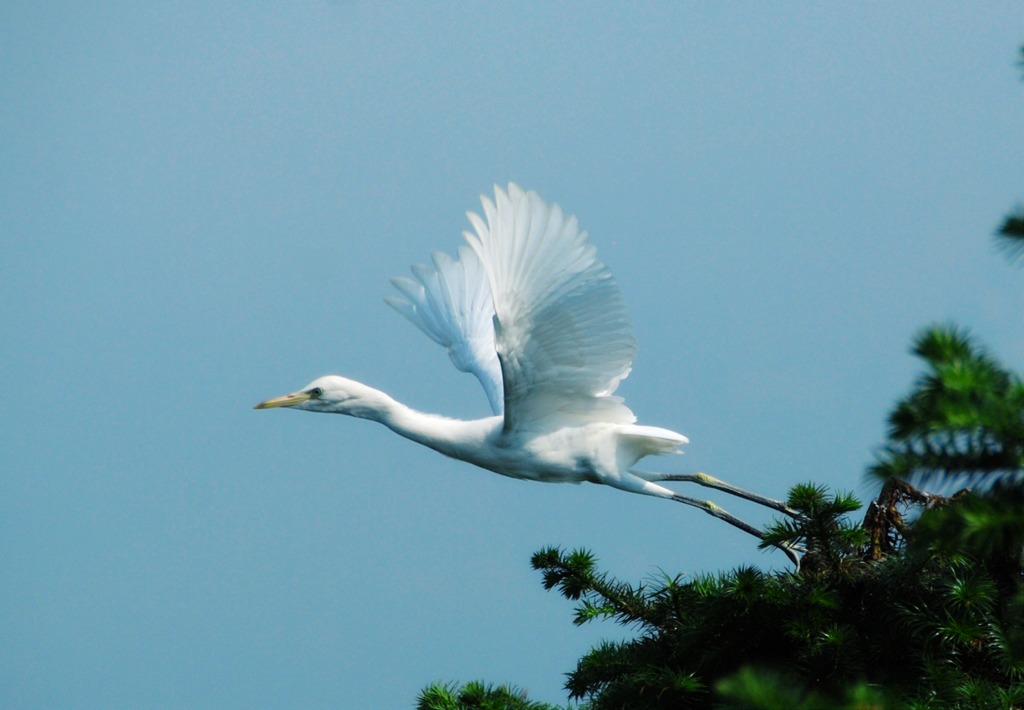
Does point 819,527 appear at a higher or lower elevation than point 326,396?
lower

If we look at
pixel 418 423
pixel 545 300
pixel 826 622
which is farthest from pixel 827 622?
pixel 418 423

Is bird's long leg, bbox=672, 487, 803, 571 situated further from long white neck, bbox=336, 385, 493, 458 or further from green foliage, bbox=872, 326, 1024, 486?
green foliage, bbox=872, 326, 1024, 486

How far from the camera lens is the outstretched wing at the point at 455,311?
6.31 m

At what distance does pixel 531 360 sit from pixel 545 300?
389 mm

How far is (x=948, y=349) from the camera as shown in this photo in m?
1.90

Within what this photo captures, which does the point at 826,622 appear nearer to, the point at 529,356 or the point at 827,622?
the point at 827,622

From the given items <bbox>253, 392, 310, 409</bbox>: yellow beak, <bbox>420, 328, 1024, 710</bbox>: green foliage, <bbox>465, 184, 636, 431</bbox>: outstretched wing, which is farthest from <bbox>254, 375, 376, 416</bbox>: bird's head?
<bbox>420, 328, 1024, 710</bbox>: green foliage

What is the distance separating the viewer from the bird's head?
5953 mm

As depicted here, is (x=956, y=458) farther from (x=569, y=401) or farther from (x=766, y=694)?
(x=569, y=401)

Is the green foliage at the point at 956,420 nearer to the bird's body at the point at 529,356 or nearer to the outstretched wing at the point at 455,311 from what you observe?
the bird's body at the point at 529,356

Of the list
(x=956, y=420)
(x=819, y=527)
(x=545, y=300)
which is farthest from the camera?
(x=545, y=300)

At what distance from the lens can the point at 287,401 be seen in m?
5.98

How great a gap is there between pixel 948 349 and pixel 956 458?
19 centimetres

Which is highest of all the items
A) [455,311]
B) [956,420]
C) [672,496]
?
[455,311]
